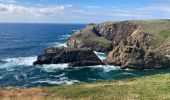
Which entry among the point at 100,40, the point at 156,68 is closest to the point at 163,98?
the point at 156,68

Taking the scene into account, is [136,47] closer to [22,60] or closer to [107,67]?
[107,67]

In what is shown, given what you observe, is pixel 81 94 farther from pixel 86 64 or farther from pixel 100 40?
pixel 100 40

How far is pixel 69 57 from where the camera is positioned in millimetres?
139500

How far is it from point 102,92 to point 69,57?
8965 cm

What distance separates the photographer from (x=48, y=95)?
5031 centimetres

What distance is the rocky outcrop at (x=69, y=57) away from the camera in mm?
136875

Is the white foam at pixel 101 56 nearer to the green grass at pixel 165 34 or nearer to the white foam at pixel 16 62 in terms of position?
the white foam at pixel 16 62

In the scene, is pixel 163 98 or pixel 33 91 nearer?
pixel 163 98

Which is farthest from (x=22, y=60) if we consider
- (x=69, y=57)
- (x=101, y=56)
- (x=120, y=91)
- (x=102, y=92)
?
(x=120, y=91)

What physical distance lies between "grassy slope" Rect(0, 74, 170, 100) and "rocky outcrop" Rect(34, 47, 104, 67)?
3205 inches

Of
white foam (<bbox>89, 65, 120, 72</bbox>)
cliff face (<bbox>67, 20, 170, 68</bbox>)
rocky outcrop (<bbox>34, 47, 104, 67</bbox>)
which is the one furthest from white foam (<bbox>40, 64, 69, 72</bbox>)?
cliff face (<bbox>67, 20, 170, 68</bbox>)

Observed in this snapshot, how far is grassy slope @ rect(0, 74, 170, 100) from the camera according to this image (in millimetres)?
47875

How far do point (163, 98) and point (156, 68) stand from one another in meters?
85.4

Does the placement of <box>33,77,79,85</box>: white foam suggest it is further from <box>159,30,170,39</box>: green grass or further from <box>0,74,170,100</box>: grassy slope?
<box>159,30,170,39</box>: green grass
